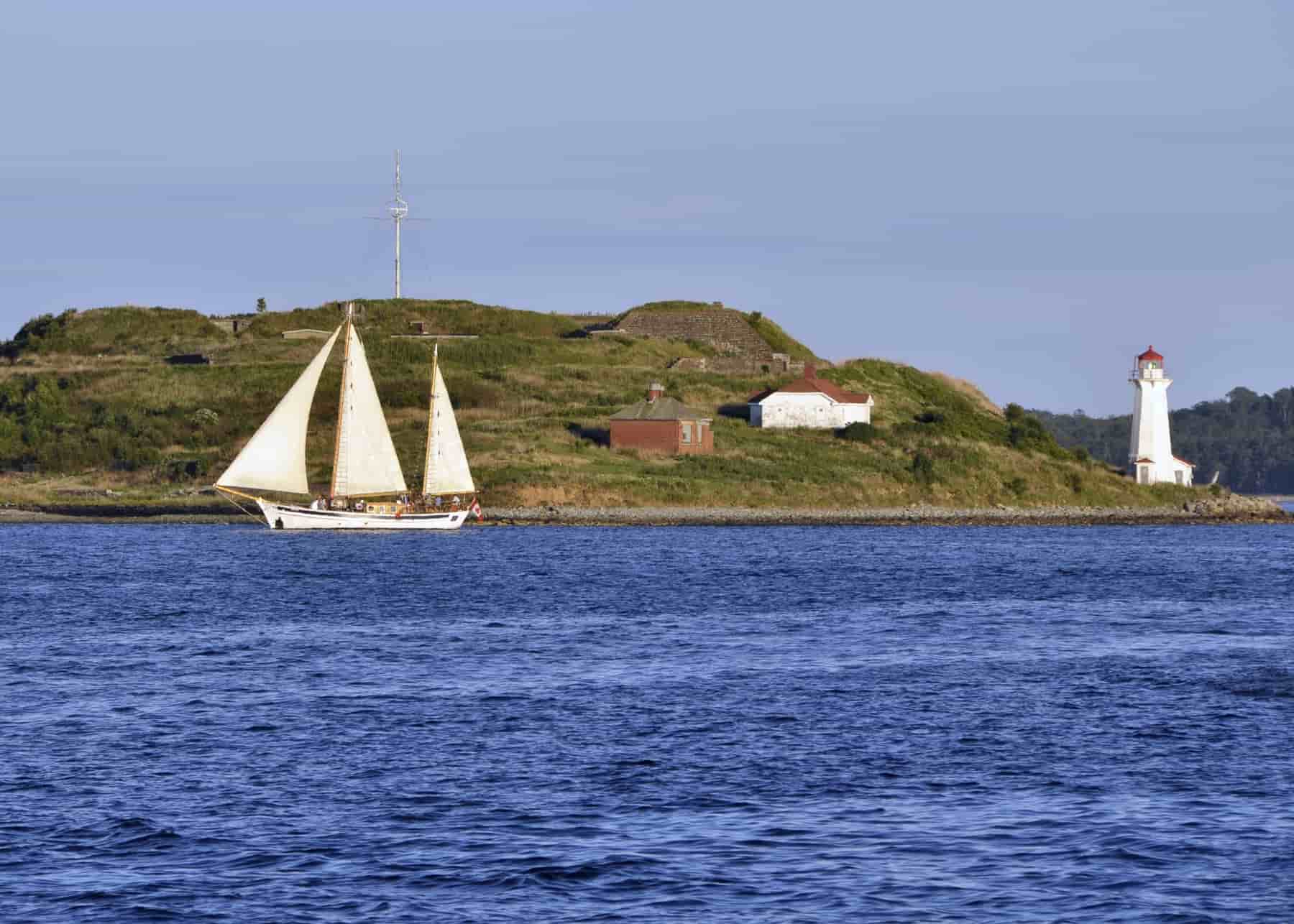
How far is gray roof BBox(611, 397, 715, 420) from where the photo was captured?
10706 centimetres

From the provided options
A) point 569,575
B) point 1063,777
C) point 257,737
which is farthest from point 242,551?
point 1063,777

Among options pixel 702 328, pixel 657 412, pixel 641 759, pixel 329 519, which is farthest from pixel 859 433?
pixel 641 759

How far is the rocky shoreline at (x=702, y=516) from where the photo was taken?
313 ft

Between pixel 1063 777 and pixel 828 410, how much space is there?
92.2 metres

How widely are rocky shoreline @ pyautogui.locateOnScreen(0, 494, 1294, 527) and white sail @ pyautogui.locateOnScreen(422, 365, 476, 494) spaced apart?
491cm

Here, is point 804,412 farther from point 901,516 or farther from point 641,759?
point 641,759

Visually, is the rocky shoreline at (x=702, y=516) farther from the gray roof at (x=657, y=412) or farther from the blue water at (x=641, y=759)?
the blue water at (x=641, y=759)

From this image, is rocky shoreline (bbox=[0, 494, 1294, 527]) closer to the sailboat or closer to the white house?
the sailboat

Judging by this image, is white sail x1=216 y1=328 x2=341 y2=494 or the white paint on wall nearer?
white sail x1=216 y1=328 x2=341 y2=494

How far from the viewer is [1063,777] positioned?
24.4 meters

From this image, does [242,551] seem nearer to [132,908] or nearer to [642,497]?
[642,497]

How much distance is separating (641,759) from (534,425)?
84.7m

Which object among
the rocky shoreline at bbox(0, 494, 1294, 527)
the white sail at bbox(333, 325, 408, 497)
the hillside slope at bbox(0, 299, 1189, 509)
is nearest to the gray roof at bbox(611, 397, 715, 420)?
the hillside slope at bbox(0, 299, 1189, 509)

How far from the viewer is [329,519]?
285 ft
